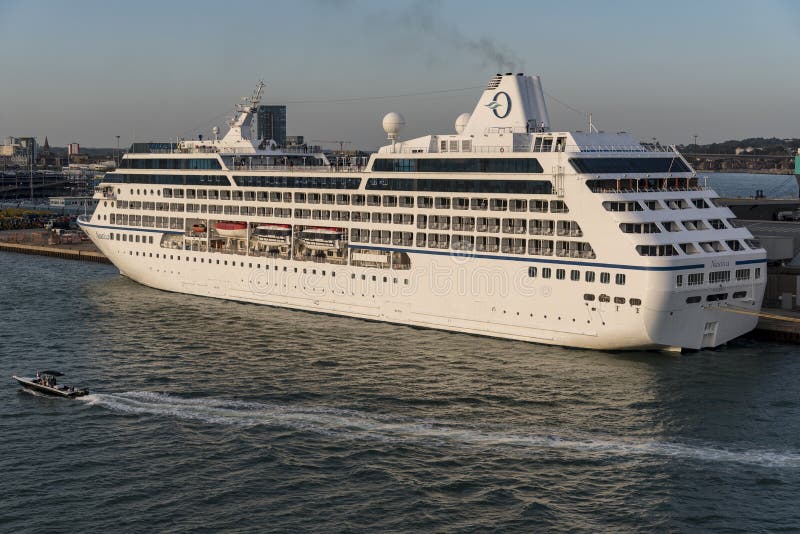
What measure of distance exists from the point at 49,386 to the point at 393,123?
25910mm

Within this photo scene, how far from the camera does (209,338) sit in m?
46.6

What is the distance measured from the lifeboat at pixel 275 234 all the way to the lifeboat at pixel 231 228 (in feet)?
5.01

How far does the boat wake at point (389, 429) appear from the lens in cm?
2988

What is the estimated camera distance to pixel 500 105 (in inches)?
1962

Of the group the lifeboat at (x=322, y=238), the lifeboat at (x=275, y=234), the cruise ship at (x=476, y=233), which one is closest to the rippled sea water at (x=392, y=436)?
the cruise ship at (x=476, y=233)

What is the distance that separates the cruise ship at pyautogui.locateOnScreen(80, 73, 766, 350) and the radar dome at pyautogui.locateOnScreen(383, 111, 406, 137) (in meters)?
0.12

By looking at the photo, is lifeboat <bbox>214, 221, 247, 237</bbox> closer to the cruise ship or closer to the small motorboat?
the cruise ship

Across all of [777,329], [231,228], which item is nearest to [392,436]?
[777,329]

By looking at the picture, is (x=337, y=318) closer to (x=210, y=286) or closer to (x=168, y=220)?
(x=210, y=286)

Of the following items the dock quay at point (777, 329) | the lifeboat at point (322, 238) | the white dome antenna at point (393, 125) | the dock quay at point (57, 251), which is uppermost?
the white dome antenna at point (393, 125)

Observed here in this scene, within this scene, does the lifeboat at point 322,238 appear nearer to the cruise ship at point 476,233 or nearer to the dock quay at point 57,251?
the cruise ship at point 476,233

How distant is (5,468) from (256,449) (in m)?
7.75

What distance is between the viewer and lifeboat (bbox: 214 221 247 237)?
57.6 m

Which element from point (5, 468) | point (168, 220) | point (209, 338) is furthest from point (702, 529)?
point (168, 220)
